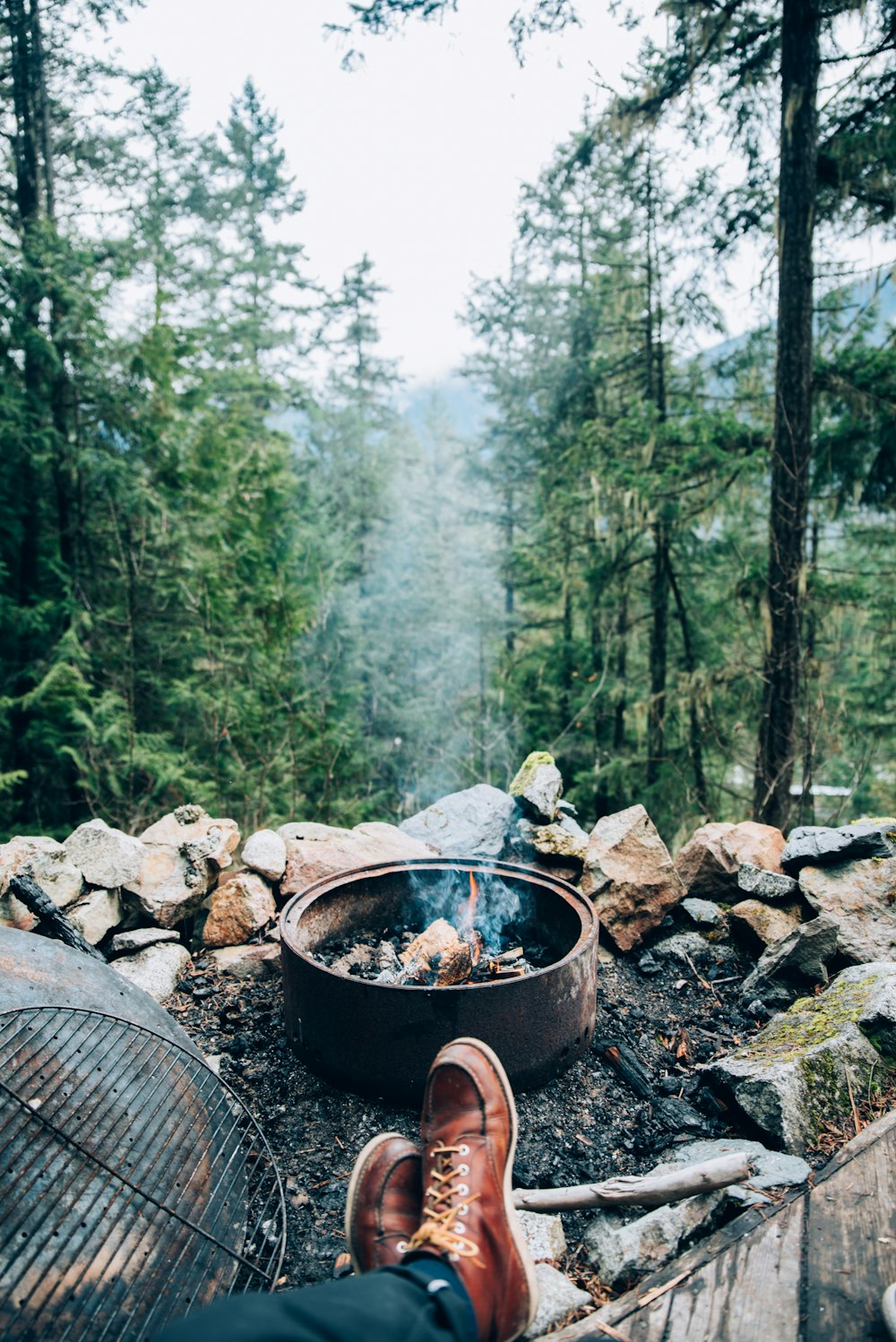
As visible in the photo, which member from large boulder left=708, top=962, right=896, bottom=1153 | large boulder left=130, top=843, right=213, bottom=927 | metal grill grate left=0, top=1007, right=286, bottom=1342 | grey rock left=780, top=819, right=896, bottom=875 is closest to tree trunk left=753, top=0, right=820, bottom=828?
grey rock left=780, top=819, right=896, bottom=875

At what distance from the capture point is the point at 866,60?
17.1 ft

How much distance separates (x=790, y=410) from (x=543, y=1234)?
19.9ft

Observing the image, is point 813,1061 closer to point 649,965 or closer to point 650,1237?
point 650,1237

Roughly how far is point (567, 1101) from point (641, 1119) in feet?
0.85

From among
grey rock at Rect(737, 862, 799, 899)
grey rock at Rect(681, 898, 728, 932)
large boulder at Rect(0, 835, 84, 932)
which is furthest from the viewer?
grey rock at Rect(681, 898, 728, 932)

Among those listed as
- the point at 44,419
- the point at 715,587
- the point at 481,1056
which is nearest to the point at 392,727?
the point at 715,587

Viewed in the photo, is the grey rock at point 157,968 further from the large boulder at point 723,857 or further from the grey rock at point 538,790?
the large boulder at point 723,857

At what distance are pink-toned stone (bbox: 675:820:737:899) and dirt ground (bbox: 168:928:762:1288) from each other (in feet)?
1.57

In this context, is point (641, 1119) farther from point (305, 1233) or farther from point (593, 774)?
point (593, 774)

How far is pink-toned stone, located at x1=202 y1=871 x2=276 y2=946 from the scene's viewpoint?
11.5 feet

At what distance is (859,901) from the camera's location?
3.22 metres

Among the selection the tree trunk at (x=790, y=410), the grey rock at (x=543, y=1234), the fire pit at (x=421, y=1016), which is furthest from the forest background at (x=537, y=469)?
the grey rock at (x=543, y=1234)

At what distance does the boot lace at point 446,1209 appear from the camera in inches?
58.7

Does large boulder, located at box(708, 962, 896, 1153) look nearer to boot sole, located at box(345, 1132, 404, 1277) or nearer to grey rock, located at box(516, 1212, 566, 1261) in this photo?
grey rock, located at box(516, 1212, 566, 1261)
